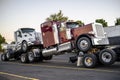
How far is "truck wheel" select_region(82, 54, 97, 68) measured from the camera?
1201cm

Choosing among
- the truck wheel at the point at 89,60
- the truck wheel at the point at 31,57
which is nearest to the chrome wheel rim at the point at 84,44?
the truck wheel at the point at 89,60

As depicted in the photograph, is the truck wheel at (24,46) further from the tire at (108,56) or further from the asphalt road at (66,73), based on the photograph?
the tire at (108,56)

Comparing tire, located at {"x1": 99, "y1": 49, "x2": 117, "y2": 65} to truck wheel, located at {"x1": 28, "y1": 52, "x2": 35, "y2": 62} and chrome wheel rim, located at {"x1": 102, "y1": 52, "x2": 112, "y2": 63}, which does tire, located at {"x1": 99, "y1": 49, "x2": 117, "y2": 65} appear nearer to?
chrome wheel rim, located at {"x1": 102, "y1": 52, "x2": 112, "y2": 63}

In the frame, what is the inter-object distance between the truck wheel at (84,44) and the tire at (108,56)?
3.31 feet

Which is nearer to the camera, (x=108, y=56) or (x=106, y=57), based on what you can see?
(x=108, y=56)

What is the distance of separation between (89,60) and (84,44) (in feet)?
3.35

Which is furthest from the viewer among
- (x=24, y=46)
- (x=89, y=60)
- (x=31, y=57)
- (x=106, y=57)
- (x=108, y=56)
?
(x=24, y=46)

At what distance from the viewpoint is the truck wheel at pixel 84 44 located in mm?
12604

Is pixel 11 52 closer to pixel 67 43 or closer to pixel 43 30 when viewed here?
pixel 43 30

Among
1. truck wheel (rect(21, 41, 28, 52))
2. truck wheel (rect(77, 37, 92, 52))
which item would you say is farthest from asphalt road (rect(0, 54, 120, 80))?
truck wheel (rect(21, 41, 28, 52))

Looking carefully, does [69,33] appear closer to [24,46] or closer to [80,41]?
[80,41]


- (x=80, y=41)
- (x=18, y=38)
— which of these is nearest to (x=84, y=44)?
(x=80, y=41)

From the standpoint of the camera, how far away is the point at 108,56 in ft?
37.9

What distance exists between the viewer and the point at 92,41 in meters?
12.5
